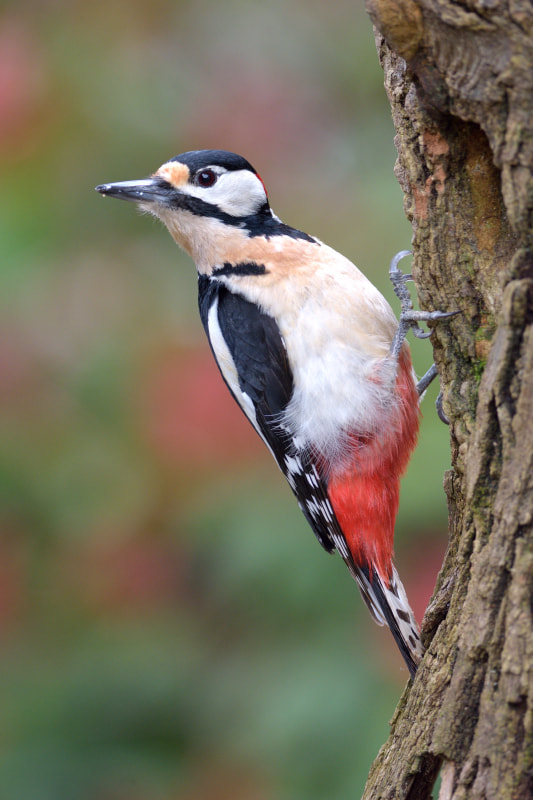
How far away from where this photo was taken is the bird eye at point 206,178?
2821mm

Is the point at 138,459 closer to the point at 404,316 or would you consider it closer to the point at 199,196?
the point at 199,196

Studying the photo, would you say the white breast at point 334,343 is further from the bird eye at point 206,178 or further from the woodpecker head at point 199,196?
the bird eye at point 206,178

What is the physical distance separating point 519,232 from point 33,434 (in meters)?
2.40

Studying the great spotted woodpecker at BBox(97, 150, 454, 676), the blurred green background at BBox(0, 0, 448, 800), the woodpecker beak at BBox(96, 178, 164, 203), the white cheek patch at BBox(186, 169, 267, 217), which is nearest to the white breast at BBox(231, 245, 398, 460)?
the great spotted woodpecker at BBox(97, 150, 454, 676)

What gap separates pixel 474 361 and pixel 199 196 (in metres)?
1.19

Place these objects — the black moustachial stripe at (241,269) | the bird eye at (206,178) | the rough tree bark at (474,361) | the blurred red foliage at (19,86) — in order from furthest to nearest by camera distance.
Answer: the blurred red foliage at (19,86) → the bird eye at (206,178) → the black moustachial stripe at (241,269) → the rough tree bark at (474,361)

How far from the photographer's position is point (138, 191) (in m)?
2.76

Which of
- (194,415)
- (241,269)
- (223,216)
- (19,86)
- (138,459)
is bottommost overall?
(138,459)

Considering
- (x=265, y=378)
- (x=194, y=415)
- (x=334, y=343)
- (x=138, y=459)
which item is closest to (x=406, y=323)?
(x=334, y=343)

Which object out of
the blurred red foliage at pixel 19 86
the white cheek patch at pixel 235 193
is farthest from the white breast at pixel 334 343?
the blurred red foliage at pixel 19 86

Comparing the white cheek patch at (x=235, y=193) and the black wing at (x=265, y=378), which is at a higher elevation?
the white cheek patch at (x=235, y=193)

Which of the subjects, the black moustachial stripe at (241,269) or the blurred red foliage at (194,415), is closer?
the black moustachial stripe at (241,269)

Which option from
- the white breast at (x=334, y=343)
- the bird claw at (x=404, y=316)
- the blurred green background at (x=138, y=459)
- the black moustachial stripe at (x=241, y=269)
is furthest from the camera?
the blurred green background at (x=138, y=459)

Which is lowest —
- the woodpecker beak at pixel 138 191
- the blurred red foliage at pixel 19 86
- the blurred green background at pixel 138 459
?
the blurred green background at pixel 138 459
